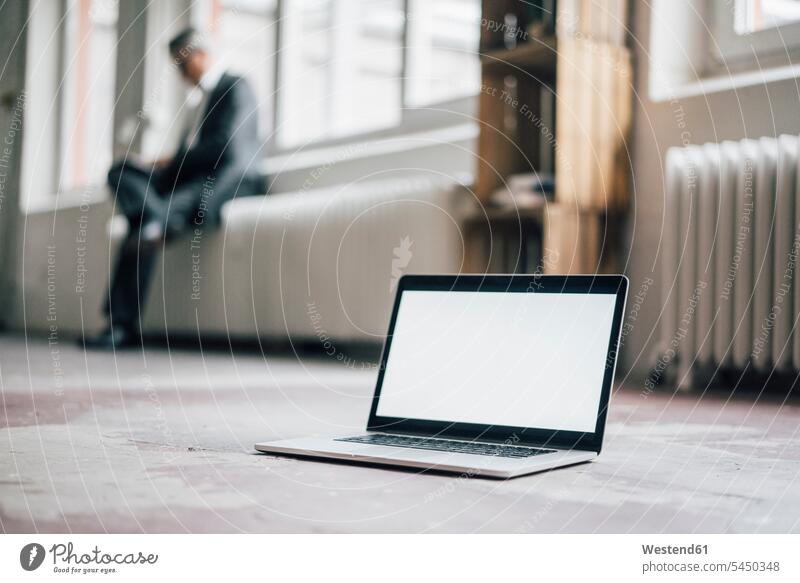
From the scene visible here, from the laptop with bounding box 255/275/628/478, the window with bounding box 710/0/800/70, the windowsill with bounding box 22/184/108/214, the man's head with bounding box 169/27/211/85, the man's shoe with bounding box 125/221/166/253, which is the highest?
the man's head with bounding box 169/27/211/85

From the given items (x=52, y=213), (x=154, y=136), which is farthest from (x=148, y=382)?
(x=52, y=213)

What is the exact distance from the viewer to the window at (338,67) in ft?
10.7

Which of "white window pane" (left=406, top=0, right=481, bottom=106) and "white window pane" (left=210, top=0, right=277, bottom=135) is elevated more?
"white window pane" (left=210, top=0, right=277, bottom=135)

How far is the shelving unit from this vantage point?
2215mm

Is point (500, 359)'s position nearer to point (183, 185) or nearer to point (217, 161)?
point (217, 161)

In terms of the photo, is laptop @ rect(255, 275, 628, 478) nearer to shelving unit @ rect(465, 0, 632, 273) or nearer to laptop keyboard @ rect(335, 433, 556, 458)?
laptop keyboard @ rect(335, 433, 556, 458)

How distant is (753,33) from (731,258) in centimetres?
54

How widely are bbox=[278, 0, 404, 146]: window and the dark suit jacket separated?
29 cm

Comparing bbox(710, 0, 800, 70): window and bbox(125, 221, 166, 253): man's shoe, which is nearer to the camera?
bbox(710, 0, 800, 70): window

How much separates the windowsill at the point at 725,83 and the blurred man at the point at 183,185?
139cm

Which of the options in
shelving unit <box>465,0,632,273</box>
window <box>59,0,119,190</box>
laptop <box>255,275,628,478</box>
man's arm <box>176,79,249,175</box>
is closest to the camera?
laptop <box>255,275,628,478</box>

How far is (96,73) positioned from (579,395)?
15.1 feet

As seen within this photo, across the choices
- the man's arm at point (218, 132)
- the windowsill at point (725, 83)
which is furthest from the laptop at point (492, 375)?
the man's arm at point (218, 132)
